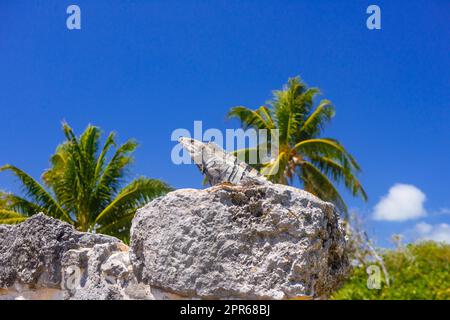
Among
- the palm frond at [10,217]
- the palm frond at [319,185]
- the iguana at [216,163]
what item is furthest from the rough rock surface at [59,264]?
the palm frond at [319,185]

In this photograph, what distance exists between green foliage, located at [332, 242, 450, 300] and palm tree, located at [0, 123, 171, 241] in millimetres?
13025

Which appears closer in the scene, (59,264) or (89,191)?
(59,264)

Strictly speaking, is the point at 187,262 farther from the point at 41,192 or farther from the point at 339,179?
the point at 339,179

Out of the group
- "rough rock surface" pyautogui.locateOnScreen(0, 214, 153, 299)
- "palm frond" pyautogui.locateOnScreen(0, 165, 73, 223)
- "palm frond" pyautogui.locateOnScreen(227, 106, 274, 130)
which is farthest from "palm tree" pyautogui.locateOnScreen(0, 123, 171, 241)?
"rough rock surface" pyautogui.locateOnScreen(0, 214, 153, 299)

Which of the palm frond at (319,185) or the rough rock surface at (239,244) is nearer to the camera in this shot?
the rough rock surface at (239,244)

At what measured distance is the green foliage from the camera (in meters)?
4.94

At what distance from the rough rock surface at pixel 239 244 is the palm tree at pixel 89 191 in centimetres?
1156

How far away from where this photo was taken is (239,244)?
621cm

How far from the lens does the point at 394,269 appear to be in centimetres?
532

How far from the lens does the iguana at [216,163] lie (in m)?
7.62

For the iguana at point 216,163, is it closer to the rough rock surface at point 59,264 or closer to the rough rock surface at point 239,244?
the rough rock surface at point 239,244

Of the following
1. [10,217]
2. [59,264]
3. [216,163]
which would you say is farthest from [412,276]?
[10,217]

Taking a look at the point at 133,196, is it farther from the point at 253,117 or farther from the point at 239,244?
the point at 239,244

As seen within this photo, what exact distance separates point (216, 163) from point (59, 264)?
2.61 meters
